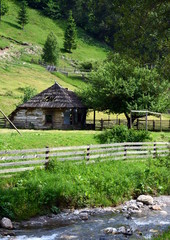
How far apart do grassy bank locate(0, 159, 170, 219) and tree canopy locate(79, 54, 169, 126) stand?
18428 mm

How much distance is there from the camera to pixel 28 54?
87500 mm

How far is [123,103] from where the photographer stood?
Result: 38.6 meters

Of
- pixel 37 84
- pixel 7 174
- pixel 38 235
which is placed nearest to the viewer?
pixel 38 235

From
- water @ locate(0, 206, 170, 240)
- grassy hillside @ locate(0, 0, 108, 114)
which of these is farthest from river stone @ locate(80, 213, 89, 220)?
grassy hillside @ locate(0, 0, 108, 114)

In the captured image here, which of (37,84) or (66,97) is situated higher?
(37,84)

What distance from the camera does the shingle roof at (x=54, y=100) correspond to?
39594mm

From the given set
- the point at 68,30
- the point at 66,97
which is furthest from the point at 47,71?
the point at 66,97

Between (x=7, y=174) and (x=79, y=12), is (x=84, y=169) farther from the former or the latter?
(x=79, y=12)

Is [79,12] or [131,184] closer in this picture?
[131,184]

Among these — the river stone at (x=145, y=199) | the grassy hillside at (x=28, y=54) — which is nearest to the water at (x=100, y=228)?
the river stone at (x=145, y=199)

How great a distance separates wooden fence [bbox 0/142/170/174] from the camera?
16562 millimetres

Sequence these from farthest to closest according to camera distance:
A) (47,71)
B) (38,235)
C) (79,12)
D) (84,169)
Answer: (79,12) → (47,71) → (84,169) → (38,235)

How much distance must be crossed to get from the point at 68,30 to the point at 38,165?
88500 millimetres

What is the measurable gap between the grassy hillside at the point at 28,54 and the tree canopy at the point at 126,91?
14.8m
